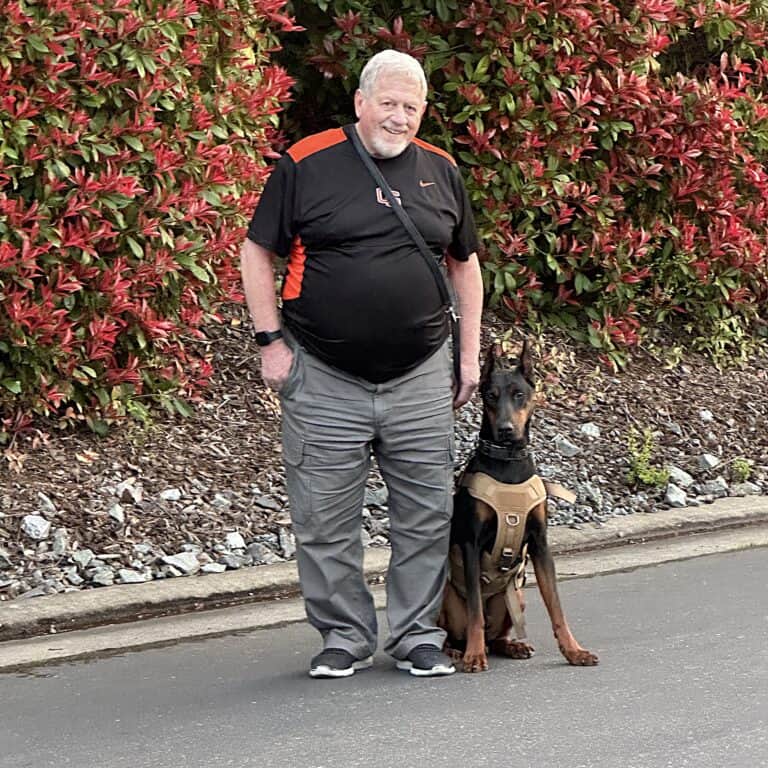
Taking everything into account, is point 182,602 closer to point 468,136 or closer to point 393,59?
point 393,59

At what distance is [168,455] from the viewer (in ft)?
27.3

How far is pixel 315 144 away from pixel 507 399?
1.14 meters

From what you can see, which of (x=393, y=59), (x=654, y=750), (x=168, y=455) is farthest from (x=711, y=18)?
(x=654, y=750)

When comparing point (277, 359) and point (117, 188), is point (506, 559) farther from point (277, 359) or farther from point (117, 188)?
point (117, 188)

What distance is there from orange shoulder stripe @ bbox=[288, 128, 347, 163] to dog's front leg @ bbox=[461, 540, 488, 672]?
1.48m

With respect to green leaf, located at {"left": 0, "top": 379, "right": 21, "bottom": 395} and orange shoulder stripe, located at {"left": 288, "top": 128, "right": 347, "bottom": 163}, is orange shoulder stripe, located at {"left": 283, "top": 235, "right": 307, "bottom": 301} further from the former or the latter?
green leaf, located at {"left": 0, "top": 379, "right": 21, "bottom": 395}

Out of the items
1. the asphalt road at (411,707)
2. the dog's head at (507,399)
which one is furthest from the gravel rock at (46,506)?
the dog's head at (507,399)

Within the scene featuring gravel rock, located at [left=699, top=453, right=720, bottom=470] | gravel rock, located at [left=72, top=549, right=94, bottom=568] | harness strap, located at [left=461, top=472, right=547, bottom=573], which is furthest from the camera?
gravel rock, located at [left=699, top=453, right=720, bottom=470]

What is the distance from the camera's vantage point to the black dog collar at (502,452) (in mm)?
5824

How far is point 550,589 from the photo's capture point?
5840 mm

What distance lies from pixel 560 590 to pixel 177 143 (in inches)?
115

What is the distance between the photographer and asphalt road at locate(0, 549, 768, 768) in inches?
196

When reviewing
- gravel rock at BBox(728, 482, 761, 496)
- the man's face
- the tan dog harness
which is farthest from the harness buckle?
gravel rock at BBox(728, 482, 761, 496)

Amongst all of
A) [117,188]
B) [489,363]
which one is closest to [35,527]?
[117,188]
